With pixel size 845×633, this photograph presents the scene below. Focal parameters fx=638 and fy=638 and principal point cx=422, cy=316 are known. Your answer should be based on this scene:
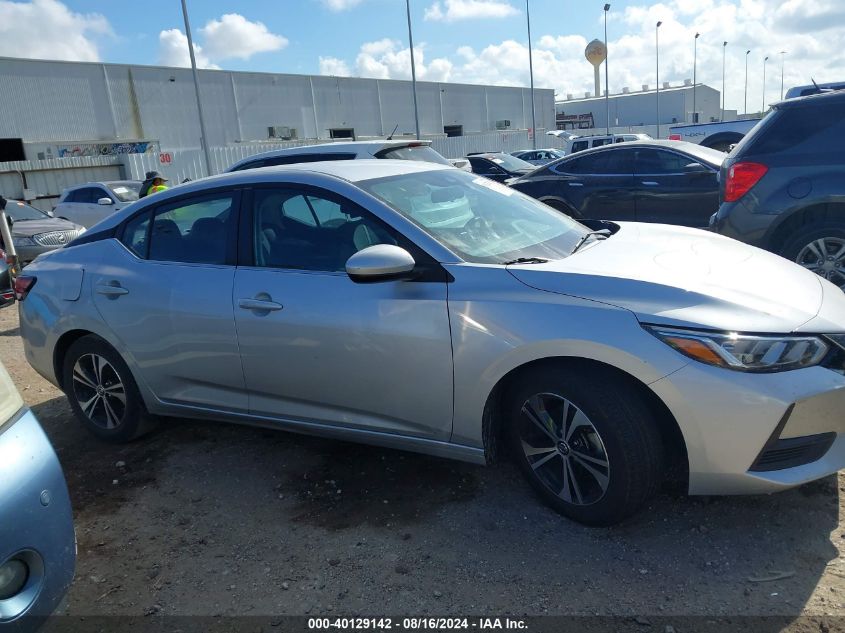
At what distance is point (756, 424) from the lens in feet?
7.54

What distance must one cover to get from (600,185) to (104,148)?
96.1ft

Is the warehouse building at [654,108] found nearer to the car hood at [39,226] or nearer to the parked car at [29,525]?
the car hood at [39,226]

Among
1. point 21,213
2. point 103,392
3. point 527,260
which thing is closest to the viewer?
point 527,260

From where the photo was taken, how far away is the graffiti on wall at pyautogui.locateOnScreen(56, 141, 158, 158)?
29.8m

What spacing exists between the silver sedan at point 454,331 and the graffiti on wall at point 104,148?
29.3m

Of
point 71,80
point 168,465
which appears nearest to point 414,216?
point 168,465

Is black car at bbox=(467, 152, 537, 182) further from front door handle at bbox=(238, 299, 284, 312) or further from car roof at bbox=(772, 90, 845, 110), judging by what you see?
front door handle at bbox=(238, 299, 284, 312)

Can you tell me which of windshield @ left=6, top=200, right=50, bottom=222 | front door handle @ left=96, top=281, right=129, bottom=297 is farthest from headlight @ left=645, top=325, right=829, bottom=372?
windshield @ left=6, top=200, right=50, bottom=222

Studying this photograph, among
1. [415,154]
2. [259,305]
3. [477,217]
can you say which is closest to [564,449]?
[477,217]

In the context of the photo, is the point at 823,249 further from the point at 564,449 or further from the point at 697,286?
the point at 564,449

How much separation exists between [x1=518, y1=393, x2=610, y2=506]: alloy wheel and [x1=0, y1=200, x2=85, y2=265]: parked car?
30.3 feet

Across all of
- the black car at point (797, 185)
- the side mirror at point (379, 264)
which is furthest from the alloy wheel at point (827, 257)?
the side mirror at point (379, 264)

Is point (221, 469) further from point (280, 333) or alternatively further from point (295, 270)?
point (295, 270)

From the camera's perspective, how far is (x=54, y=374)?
407cm
